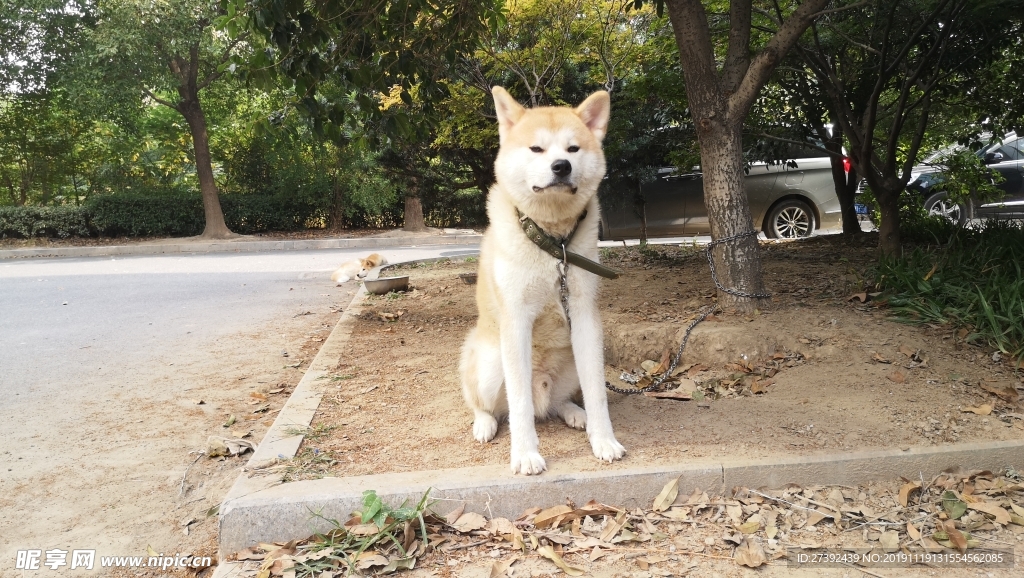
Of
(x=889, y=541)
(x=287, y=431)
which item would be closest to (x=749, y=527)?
(x=889, y=541)

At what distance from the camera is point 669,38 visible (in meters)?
7.31

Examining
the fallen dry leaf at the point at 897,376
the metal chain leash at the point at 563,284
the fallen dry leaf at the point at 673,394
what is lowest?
the fallen dry leaf at the point at 673,394

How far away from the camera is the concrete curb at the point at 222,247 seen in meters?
16.7

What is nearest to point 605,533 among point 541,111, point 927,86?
point 541,111

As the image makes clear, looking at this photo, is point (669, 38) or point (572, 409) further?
point (669, 38)

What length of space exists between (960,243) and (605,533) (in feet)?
18.0

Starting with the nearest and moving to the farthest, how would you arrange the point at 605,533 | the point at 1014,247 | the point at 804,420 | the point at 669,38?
the point at 605,533
the point at 804,420
the point at 1014,247
the point at 669,38

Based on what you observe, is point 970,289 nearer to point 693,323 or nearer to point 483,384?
point 693,323

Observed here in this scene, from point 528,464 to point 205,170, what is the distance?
18.7 m

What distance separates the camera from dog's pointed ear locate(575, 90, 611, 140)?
10.3 feet

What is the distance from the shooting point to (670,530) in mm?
2627

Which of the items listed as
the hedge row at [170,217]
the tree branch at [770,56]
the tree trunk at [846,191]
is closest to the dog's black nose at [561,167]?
the tree branch at [770,56]

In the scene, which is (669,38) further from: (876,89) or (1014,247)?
(1014,247)

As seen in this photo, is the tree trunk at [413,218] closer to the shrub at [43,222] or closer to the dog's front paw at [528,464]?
the shrub at [43,222]
